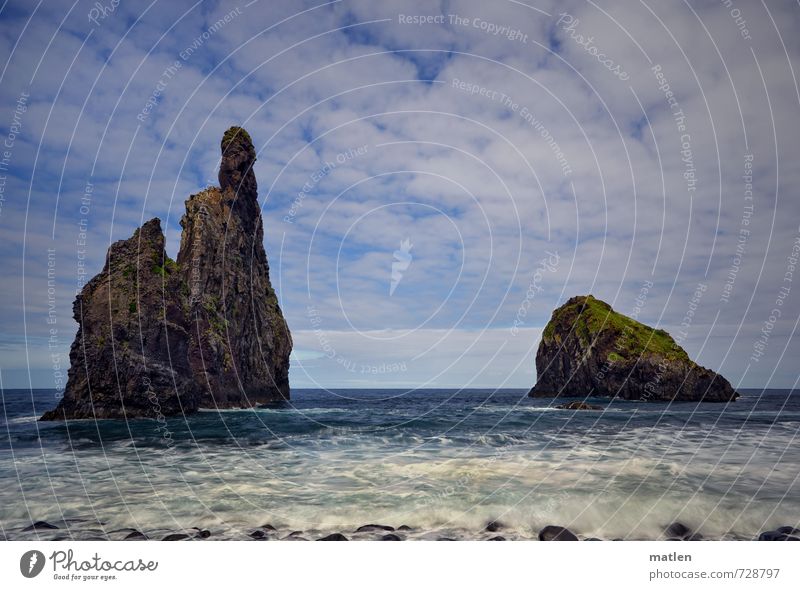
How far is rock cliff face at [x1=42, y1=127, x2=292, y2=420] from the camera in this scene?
41.8 m

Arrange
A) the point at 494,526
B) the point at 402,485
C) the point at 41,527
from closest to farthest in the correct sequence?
the point at 41,527
the point at 494,526
the point at 402,485

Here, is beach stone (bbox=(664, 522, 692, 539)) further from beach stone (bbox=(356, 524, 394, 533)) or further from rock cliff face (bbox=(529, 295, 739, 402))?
rock cliff face (bbox=(529, 295, 739, 402))

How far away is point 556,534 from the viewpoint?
11016 mm

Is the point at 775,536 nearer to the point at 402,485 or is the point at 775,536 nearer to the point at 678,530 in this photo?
the point at 678,530

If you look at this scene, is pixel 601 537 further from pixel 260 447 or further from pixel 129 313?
pixel 129 313

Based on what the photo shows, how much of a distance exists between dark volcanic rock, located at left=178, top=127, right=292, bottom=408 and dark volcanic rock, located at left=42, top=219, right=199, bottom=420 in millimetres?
11798

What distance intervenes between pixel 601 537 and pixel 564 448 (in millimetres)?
13691

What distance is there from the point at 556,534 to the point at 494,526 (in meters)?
1.62

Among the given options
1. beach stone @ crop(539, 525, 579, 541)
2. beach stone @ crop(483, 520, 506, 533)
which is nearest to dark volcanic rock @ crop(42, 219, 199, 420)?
beach stone @ crop(483, 520, 506, 533)

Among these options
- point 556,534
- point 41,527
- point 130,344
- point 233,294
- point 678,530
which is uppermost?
point 233,294
